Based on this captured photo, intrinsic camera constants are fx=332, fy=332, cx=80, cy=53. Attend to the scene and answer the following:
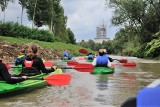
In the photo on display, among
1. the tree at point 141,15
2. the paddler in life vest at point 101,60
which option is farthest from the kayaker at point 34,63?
the tree at point 141,15

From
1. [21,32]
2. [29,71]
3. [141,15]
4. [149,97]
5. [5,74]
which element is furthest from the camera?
[141,15]

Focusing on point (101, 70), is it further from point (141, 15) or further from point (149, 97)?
point (141, 15)

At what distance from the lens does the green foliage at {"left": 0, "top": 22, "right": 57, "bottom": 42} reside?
3983cm

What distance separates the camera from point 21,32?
41969 millimetres

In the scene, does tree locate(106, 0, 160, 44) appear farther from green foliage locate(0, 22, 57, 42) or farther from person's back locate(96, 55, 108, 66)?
person's back locate(96, 55, 108, 66)

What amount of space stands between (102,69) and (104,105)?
294 inches

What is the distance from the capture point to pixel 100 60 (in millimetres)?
14773

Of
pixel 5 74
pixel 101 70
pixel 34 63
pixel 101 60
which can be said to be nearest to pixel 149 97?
pixel 5 74

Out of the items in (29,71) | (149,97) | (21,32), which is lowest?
(29,71)

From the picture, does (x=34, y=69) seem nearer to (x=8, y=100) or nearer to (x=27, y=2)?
(x=8, y=100)

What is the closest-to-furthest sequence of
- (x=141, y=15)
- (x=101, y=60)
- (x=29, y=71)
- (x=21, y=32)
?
(x=29, y=71)
(x=101, y=60)
(x=21, y=32)
(x=141, y=15)

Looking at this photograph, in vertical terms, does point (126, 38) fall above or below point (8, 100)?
above

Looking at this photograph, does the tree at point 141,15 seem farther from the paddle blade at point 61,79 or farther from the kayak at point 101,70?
the paddle blade at point 61,79

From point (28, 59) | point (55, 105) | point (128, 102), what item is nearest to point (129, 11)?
point (28, 59)
